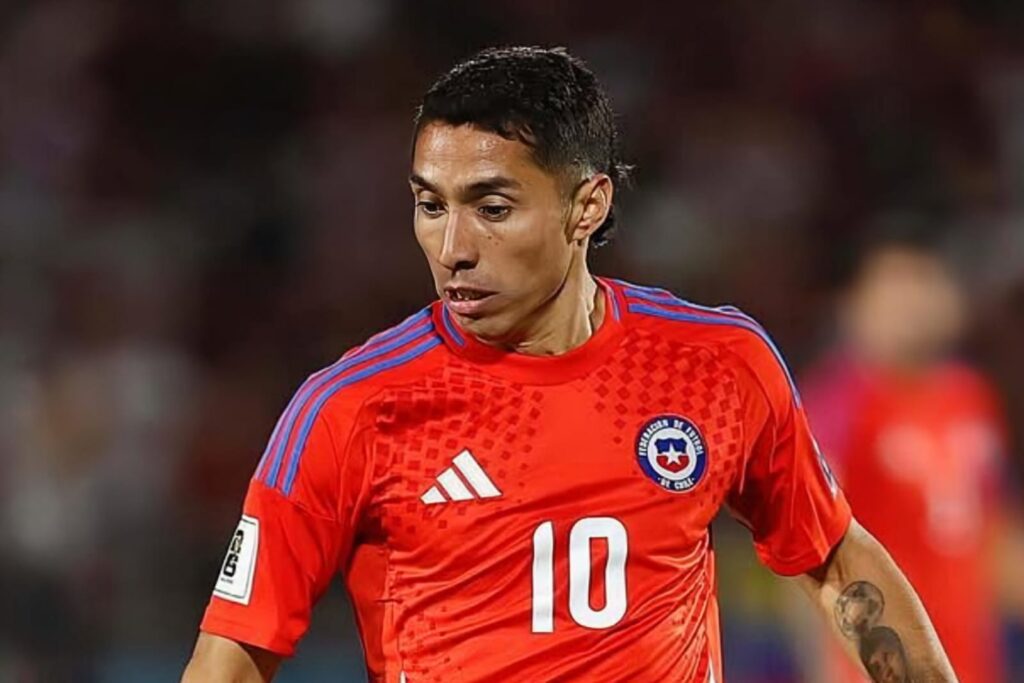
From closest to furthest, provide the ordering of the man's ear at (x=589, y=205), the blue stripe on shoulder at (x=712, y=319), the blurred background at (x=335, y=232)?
1. the man's ear at (x=589, y=205)
2. the blue stripe on shoulder at (x=712, y=319)
3. the blurred background at (x=335, y=232)

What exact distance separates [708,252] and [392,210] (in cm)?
131

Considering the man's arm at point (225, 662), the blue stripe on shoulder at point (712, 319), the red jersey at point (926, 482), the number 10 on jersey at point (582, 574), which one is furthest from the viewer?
the red jersey at point (926, 482)

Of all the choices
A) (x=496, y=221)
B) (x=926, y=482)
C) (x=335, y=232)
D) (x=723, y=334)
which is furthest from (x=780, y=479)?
(x=335, y=232)

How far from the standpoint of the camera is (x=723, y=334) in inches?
A: 128

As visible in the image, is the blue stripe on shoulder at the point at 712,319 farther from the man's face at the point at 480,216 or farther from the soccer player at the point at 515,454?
the man's face at the point at 480,216

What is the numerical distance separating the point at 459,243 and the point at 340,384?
29 cm

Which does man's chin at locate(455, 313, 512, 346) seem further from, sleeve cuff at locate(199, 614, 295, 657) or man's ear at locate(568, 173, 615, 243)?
sleeve cuff at locate(199, 614, 295, 657)

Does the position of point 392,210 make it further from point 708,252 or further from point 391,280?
point 708,252

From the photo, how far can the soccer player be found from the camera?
298cm

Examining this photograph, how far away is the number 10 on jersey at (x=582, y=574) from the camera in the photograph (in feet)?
9.98

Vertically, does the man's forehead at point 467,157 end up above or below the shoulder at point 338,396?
above

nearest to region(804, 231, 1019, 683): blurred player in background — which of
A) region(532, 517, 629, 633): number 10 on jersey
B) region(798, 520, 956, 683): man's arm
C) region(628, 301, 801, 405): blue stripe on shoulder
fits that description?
region(798, 520, 956, 683): man's arm

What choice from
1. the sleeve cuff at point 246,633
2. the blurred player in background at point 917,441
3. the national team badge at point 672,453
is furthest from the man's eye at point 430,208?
the blurred player in background at point 917,441

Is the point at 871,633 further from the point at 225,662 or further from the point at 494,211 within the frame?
the point at 225,662
